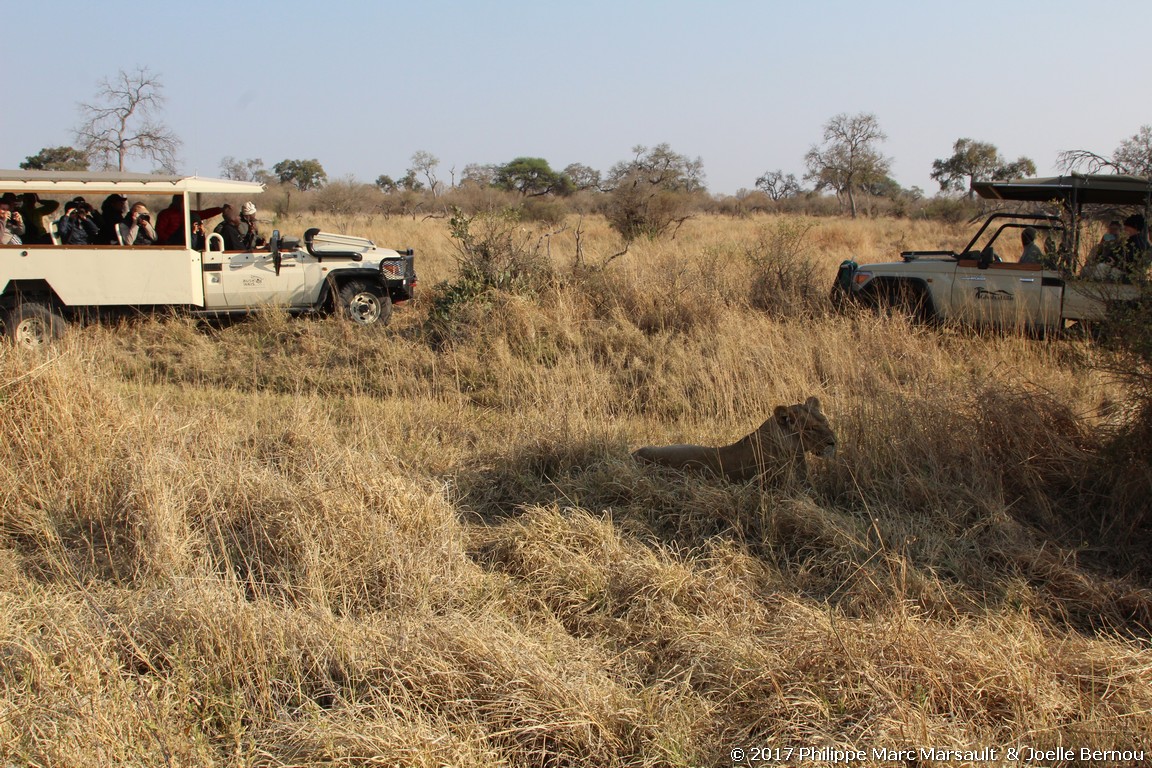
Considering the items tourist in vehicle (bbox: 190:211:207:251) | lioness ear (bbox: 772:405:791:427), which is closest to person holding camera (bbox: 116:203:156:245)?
tourist in vehicle (bbox: 190:211:207:251)

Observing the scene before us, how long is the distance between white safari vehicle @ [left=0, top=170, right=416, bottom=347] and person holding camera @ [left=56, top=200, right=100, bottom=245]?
0.09 ft

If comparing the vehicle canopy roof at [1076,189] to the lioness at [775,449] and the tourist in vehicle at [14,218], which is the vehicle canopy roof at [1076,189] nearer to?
the lioness at [775,449]

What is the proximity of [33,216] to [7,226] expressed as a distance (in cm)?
28

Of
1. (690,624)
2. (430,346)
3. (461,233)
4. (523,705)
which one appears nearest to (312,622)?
(523,705)

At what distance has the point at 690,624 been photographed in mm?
3504

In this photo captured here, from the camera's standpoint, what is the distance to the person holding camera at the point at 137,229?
9.88 metres

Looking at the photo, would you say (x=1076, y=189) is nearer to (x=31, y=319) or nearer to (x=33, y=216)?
(x=31, y=319)

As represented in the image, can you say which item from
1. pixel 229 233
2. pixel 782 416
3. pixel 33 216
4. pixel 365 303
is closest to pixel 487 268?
pixel 365 303

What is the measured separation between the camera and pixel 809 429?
4996mm

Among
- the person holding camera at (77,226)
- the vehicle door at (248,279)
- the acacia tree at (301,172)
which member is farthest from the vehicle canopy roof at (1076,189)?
the acacia tree at (301,172)

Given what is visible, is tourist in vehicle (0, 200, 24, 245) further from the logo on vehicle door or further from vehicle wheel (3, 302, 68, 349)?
the logo on vehicle door

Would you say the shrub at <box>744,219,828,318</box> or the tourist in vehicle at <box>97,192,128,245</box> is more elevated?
the tourist in vehicle at <box>97,192,128,245</box>

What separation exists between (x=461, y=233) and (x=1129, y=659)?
356 inches

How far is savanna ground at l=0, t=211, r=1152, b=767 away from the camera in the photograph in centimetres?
282
